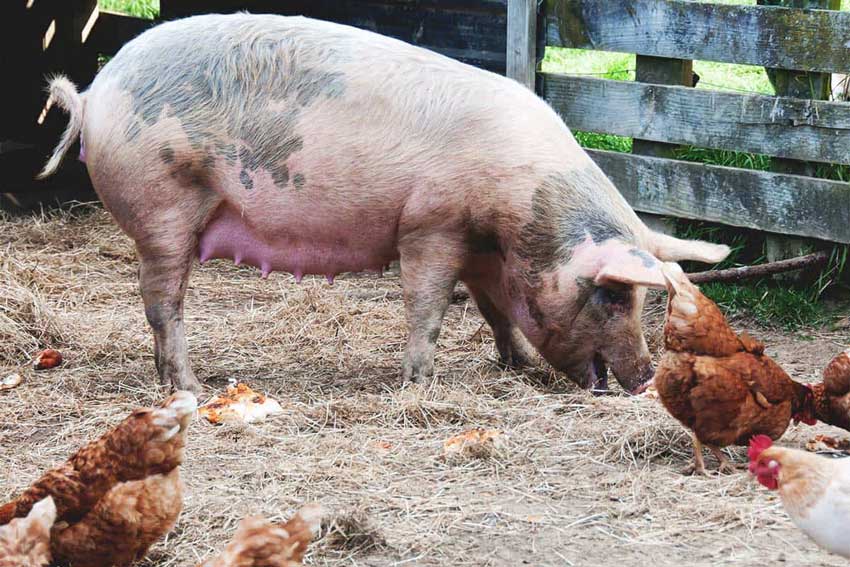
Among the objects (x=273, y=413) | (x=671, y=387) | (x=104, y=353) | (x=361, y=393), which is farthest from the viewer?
(x=104, y=353)

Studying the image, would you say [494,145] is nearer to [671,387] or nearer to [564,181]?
[564,181]

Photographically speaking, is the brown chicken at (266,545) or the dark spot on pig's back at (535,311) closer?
the brown chicken at (266,545)

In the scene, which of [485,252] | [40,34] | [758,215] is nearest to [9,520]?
[485,252]

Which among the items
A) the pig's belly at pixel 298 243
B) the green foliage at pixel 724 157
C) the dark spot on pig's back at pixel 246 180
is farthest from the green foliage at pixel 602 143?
the dark spot on pig's back at pixel 246 180

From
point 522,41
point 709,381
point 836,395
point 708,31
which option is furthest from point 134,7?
point 836,395

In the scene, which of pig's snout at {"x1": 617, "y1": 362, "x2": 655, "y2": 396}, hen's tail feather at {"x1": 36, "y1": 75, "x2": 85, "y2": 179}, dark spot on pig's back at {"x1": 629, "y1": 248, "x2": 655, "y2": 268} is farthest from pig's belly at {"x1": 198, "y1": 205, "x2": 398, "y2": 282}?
pig's snout at {"x1": 617, "y1": 362, "x2": 655, "y2": 396}

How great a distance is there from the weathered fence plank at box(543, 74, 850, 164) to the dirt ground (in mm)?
933

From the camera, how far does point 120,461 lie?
361 cm

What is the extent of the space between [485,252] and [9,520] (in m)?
2.49

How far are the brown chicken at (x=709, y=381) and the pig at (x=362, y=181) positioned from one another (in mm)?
Result: 773

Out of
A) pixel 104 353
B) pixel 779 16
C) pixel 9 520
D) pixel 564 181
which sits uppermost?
pixel 779 16

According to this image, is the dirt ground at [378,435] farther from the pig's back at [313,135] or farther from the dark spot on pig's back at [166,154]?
the dark spot on pig's back at [166,154]

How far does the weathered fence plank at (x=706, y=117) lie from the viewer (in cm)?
610

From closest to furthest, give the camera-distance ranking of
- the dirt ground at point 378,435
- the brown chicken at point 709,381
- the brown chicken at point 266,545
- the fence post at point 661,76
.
A: 1. the brown chicken at point 266,545
2. the dirt ground at point 378,435
3. the brown chicken at point 709,381
4. the fence post at point 661,76
